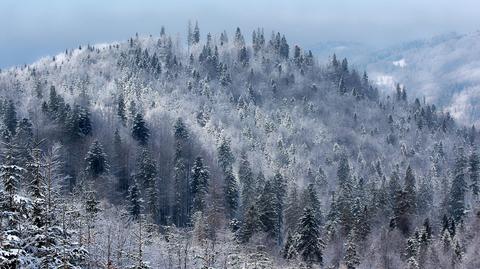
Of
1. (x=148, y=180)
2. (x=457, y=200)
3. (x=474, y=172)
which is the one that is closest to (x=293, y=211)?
(x=148, y=180)

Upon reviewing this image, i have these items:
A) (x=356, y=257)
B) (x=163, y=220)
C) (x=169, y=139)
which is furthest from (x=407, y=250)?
(x=169, y=139)

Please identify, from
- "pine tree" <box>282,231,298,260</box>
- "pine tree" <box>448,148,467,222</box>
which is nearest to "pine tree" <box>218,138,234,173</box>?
"pine tree" <box>448,148,467,222</box>

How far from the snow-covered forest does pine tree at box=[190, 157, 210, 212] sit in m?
0.42

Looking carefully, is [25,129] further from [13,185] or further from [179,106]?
[13,185]

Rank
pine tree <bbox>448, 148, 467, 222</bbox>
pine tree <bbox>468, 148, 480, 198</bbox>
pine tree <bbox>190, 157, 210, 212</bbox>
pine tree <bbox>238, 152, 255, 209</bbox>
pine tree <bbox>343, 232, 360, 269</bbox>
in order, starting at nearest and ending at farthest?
pine tree <bbox>343, 232, 360, 269</bbox>, pine tree <bbox>190, 157, 210, 212</bbox>, pine tree <bbox>448, 148, 467, 222</bbox>, pine tree <bbox>238, 152, 255, 209</bbox>, pine tree <bbox>468, 148, 480, 198</bbox>

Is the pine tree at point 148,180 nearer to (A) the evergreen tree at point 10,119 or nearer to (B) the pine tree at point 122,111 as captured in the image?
(A) the evergreen tree at point 10,119

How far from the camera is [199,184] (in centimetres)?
10506

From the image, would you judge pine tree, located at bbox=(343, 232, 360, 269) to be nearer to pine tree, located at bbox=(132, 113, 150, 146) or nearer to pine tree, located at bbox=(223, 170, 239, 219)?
pine tree, located at bbox=(223, 170, 239, 219)

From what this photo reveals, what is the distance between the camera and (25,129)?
109 metres

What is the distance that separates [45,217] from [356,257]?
62653 millimetres

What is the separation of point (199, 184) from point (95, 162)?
19.4 metres

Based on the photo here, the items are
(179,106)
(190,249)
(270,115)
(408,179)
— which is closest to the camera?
(190,249)

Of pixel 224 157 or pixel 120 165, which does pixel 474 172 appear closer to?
pixel 224 157

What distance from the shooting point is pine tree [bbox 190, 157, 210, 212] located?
330 ft
